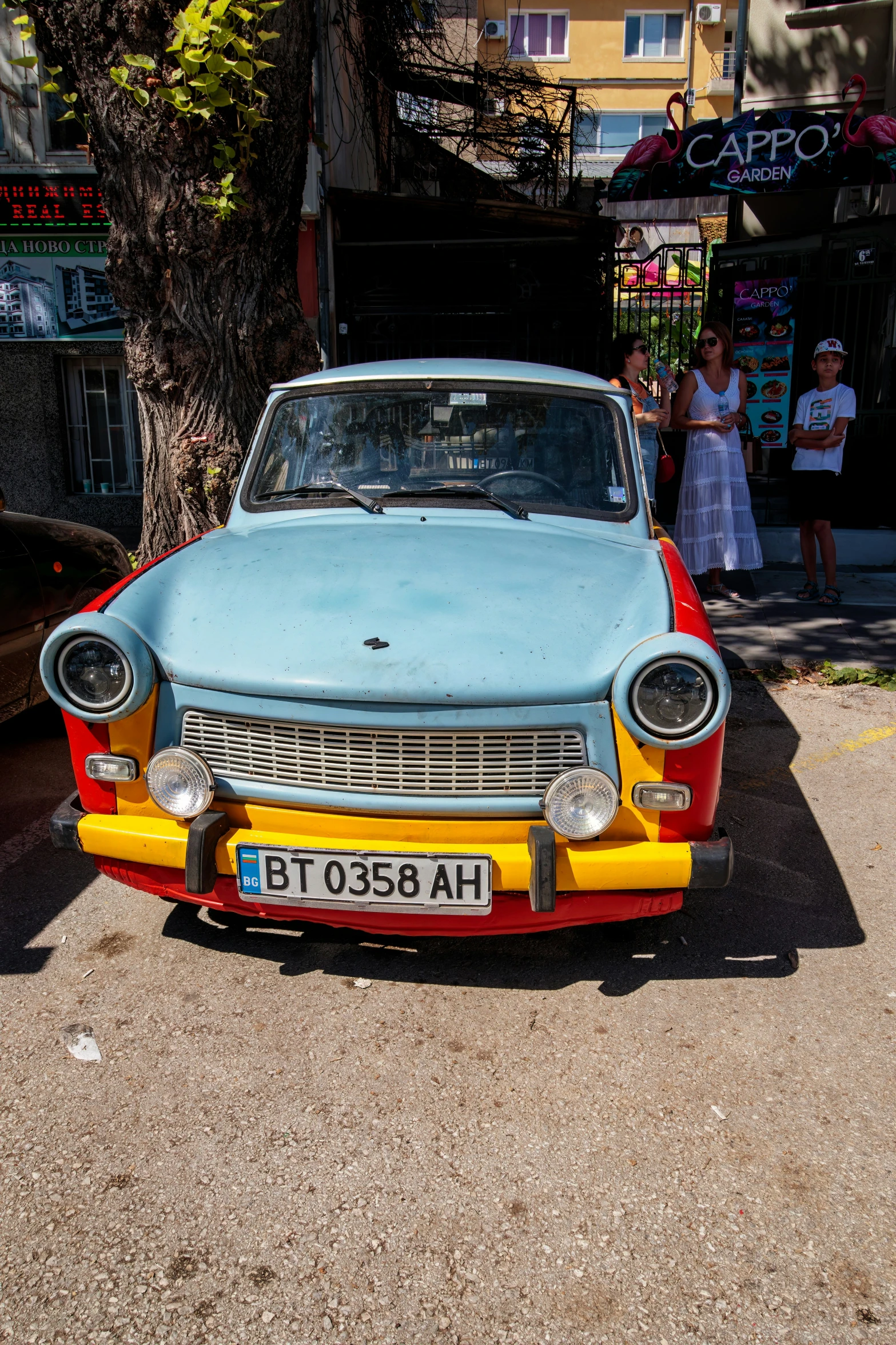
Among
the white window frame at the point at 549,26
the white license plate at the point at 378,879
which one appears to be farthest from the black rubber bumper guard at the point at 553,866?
the white window frame at the point at 549,26

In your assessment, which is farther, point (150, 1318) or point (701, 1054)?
point (701, 1054)

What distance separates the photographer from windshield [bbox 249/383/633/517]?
3.77 meters

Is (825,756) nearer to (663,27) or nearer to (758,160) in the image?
(758,160)

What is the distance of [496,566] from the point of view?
3.08m

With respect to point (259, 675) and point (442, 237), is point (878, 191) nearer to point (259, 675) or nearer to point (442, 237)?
point (442, 237)

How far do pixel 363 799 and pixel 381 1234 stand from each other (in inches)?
39.6

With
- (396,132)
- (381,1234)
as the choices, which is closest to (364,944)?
(381,1234)

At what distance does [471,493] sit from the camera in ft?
12.0

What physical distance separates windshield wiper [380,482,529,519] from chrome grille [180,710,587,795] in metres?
1.16

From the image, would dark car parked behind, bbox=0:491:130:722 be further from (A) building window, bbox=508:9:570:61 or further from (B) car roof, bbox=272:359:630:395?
(A) building window, bbox=508:9:570:61

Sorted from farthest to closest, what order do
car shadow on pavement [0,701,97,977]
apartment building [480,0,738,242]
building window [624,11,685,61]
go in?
building window [624,11,685,61]
apartment building [480,0,738,242]
car shadow on pavement [0,701,97,977]

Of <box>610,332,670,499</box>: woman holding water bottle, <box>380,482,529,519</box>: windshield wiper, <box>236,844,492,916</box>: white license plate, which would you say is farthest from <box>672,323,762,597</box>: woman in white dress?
<box>236,844,492,916</box>: white license plate

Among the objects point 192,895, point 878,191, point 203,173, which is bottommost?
point 192,895

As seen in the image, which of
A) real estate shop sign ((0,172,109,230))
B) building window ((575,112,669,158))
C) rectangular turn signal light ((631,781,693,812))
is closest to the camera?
rectangular turn signal light ((631,781,693,812))
